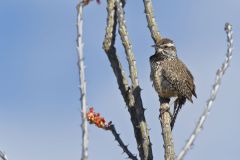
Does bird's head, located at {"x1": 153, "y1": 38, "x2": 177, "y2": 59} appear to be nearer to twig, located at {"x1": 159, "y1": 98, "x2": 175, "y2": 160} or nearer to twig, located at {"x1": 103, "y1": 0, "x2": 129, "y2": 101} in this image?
twig, located at {"x1": 159, "y1": 98, "x2": 175, "y2": 160}

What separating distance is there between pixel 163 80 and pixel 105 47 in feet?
9.57

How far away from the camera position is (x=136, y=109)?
4.68 m

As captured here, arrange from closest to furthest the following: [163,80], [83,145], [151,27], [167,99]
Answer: [83,145]
[151,27]
[167,99]
[163,80]

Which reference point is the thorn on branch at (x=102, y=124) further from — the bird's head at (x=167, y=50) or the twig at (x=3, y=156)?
the bird's head at (x=167, y=50)

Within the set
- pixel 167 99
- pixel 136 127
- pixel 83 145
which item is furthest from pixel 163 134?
pixel 83 145

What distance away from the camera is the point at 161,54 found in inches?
311

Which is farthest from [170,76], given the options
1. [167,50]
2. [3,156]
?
[3,156]

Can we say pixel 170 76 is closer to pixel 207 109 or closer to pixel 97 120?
pixel 97 120

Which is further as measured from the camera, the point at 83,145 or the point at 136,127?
the point at 136,127

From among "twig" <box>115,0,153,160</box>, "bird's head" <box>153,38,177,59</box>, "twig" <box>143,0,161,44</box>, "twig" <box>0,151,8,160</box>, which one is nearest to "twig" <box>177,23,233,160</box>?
"twig" <box>0,151,8,160</box>

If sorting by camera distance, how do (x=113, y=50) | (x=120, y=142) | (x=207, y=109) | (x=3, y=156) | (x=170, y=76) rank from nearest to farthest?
(x=207, y=109), (x=3, y=156), (x=120, y=142), (x=113, y=50), (x=170, y=76)

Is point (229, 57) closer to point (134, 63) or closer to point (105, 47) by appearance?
point (134, 63)

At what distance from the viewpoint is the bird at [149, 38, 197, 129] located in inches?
289

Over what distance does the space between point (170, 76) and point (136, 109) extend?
2.97 m
